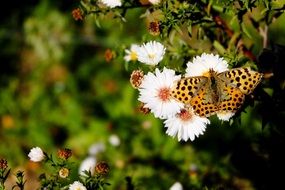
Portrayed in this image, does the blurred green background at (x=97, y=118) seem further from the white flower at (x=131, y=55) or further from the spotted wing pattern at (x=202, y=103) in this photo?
the spotted wing pattern at (x=202, y=103)

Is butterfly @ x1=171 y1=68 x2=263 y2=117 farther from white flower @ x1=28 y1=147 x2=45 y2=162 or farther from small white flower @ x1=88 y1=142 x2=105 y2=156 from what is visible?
small white flower @ x1=88 y1=142 x2=105 y2=156

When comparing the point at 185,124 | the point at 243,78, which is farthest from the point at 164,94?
the point at 243,78

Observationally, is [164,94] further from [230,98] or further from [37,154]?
[37,154]

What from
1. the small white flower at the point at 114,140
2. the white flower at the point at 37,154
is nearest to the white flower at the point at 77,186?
the white flower at the point at 37,154

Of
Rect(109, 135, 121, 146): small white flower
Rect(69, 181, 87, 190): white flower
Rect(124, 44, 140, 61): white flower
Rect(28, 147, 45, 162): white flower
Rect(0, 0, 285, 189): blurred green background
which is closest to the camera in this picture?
Rect(69, 181, 87, 190): white flower

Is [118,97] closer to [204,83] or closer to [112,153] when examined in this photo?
[112,153]

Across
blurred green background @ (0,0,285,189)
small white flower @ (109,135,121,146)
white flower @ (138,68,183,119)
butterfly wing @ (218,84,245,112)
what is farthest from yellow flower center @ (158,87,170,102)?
small white flower @ (109,135,121,146)

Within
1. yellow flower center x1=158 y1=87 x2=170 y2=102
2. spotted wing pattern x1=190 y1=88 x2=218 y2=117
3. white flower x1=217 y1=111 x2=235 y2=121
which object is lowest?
white flower x1=217 y1=111 x2=235 y2=121

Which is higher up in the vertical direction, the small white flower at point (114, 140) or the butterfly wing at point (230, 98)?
the small white flower at point (114, 140)
